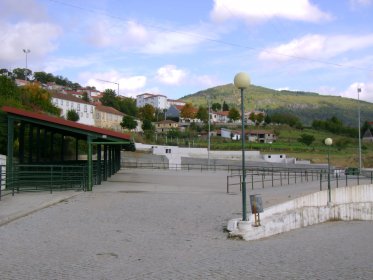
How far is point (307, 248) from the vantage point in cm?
1015

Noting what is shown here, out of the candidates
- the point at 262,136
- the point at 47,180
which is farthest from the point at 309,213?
the point at 262,136

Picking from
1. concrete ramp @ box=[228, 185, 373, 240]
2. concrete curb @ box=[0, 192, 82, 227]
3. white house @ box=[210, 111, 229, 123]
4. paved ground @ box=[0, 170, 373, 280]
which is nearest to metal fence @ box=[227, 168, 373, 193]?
concrete ramp @ box=[228, 185, 373, 240]

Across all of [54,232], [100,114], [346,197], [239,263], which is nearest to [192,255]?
[239,263]

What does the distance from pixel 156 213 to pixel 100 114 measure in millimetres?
116720

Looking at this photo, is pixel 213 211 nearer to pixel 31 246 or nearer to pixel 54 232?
pixel 54 232

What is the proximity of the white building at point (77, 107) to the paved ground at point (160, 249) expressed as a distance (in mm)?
107025

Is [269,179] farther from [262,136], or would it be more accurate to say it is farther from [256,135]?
[262,136]

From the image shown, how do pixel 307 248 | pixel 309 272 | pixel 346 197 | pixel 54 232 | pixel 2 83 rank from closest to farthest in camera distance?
1. pixel 309 272
2. pixel 307 248
3. pixel 54 232
4. pixel 346 197
5. pixel 2 83

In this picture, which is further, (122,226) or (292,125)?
(292,125)

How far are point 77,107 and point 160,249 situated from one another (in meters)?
117

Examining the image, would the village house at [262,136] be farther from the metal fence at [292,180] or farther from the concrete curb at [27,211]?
the concrete curb at [27,211]

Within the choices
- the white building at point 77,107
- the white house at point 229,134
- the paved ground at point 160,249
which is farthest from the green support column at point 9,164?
the white building at point 77,107

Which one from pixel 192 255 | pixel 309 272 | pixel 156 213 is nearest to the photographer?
pixel 309 272

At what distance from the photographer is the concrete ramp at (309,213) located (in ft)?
37.7
